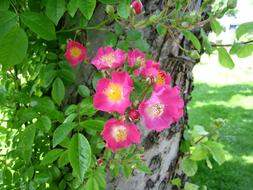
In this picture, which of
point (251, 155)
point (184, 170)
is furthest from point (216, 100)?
point (184, 170)

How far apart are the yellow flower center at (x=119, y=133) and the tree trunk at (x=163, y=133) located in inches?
17.0

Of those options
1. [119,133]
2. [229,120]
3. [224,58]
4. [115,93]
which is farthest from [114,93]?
[229,120]

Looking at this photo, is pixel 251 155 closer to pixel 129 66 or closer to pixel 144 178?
pixel 144 178

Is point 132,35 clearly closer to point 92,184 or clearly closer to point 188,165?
point 92,184

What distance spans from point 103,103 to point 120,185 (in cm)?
59

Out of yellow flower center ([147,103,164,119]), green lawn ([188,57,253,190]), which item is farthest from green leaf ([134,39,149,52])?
green lawn ([188,57,253,190])

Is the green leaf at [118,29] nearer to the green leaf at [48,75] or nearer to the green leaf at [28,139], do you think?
the green leaf at [48,75]

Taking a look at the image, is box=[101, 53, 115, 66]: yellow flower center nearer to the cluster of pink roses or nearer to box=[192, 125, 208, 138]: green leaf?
the cluster of pink roses

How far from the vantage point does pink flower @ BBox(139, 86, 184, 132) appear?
0.76m

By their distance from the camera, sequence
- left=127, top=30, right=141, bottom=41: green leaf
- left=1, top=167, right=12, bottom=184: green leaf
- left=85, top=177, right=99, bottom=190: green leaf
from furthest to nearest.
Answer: left=1, top=167, right=12, bottom=184: green leaf → left=127, top=30, right=141, bottom=41: green leaf → left=85, top=177, right=99, bottom=190: green leaf

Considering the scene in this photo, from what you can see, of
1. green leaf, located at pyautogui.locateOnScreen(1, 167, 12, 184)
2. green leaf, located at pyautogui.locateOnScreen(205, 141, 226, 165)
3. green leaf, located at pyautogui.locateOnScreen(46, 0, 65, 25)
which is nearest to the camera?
green leaf, located at pyautogui.locateOnScreen(46, 0, 65, 25)

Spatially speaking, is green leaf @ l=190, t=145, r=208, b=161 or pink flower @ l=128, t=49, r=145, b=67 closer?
pink flower @ l=128, t=49, r=145, b=67

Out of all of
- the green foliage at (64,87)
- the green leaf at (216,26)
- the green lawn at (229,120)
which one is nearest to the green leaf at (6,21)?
the green foliage at (64,87)

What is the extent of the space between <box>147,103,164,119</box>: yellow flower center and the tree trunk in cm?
42
